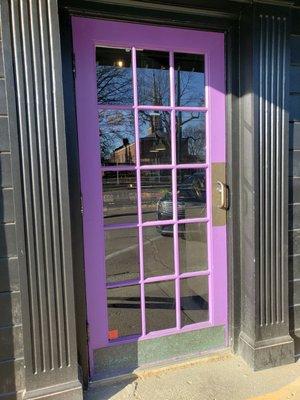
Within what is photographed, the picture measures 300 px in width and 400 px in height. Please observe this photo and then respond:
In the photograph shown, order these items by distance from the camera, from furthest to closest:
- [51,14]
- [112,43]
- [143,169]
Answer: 1. [143,169]
2. [112,43]
3. [51,14]

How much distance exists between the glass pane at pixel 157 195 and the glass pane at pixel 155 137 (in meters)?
0.09

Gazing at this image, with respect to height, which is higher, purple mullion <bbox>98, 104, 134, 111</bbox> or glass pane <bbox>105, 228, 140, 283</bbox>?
purple mullion <bbox>98, 104, 134, 111</bbox>

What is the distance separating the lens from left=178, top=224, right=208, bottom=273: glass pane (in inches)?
96.6

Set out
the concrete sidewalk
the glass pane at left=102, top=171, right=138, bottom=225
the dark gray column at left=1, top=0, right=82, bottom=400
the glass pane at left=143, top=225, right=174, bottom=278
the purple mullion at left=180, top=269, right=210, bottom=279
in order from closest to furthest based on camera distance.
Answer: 1. the dark gray column at left=1, top=0, right=82, bottom=400
2. the concrete sidewalk
3. the glass pane at left=102, top=171, right=138, bottom=225
4. the glass pane at left=143, top=225, right=174, bottom=278
5. the purple mullion at left=180, top=269, right=210, bottom=279

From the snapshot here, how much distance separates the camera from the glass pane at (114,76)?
2.19 metres

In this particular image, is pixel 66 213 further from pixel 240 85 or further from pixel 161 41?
pixel 240 85

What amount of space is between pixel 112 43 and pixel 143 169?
0.78 m

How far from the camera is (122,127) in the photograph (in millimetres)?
2256

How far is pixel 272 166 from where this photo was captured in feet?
7.77

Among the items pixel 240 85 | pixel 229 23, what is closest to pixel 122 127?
pixel 240 85

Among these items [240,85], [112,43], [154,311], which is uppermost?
[112,43]

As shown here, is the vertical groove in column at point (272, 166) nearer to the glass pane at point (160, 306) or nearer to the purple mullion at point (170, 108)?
the purple mullion at point (170, 108)

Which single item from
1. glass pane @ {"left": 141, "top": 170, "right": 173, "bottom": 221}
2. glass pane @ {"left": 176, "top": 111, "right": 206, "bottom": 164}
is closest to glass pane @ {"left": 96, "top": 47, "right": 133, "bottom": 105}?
glass pane @ {"left": 176, "top": 111, "right": 206, "bottom": 164}

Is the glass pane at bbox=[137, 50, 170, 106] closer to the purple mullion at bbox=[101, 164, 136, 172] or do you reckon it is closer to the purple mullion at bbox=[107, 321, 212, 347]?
the purple mullion at bbox=[101, 164, 136, 172]
